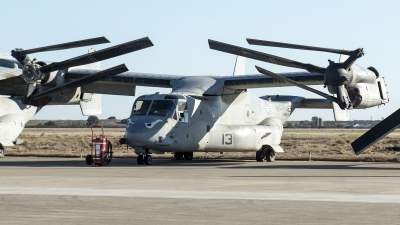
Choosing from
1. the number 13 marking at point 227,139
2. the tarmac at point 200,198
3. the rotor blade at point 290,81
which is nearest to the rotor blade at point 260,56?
the rotor blade at point 290,81

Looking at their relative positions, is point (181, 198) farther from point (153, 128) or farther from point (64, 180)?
point (153, 128)

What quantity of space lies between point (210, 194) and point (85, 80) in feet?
46.6

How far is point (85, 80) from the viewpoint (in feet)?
91.7

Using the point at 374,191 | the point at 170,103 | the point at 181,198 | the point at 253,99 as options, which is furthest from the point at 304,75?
the point at 181,198

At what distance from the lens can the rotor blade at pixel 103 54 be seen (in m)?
26.1

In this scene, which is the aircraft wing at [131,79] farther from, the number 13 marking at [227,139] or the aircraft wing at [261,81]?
the number 13 marking at [227,139]

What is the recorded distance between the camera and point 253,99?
31.9m

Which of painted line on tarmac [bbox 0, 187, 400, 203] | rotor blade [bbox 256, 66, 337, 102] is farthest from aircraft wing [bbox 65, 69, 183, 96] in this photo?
painted line on tarmac [bbox 0, 187, 400, 203]

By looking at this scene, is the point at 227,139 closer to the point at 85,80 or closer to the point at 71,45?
the point at 85,80

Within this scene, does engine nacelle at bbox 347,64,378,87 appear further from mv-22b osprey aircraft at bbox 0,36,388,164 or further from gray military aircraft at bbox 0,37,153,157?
gray military aircraft at bbox 0,37,153,157

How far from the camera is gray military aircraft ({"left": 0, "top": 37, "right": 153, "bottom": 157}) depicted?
27.1m

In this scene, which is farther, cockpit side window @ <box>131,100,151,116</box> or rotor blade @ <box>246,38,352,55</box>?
cockpit side window @ <box>131,100,151,116</box>

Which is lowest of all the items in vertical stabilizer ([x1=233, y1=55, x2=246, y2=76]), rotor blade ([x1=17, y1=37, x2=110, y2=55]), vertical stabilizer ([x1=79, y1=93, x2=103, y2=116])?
vertical stabilizer ([x1=79, y1=93, x2=103, y2=116])

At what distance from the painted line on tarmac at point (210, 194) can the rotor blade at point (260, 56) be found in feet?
40.8
